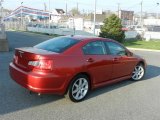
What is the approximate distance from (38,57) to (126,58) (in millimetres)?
3079

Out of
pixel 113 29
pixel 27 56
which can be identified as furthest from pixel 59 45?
pixel 113 29

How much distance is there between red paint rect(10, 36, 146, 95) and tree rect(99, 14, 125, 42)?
17203 mm

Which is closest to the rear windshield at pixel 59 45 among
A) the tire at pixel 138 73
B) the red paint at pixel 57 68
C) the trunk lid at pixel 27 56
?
the red paint at pixel 57 68

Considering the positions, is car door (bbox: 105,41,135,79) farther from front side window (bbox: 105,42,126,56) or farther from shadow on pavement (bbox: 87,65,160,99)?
shadow on pavement (bbox: 87,65,160,99)

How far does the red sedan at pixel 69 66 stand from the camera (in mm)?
5551

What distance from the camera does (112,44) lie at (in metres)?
7.35

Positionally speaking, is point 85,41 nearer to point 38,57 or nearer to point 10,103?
point 38,57

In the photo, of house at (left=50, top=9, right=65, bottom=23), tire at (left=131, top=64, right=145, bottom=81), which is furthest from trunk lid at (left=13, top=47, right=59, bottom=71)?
house at (left=50, top=9, right=65, bottom=23)

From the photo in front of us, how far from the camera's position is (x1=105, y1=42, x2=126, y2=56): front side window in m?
7.20

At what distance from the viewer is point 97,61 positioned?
655 cm

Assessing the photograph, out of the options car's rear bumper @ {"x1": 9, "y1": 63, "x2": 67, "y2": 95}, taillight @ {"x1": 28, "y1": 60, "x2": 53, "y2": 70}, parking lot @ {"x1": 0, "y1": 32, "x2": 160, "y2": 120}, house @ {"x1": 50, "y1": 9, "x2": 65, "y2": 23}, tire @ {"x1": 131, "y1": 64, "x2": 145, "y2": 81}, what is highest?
house @ {"x1": 50, "y1": 9, "x2": 65, "y2": 23}

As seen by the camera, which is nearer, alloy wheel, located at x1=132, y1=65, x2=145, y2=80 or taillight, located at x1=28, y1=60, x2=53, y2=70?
taillight, located at x1=28, y1=60, x2=53, y2=70

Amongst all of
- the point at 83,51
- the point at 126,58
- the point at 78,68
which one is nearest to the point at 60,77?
the point at 78,68

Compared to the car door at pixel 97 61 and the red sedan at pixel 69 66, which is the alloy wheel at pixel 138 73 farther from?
the car door at pixel 97 61
